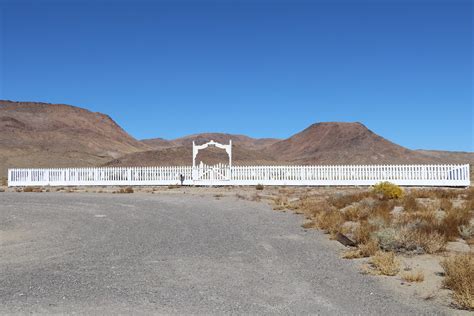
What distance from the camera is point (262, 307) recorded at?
5.90 meters

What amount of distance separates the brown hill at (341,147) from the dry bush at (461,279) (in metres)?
A: 85.2

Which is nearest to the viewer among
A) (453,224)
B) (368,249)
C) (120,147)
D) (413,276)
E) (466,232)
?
(413,276)

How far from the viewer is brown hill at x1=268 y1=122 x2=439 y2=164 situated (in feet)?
325

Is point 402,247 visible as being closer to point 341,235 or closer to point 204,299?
point 341,235

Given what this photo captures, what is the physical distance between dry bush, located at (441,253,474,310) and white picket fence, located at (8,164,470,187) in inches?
966

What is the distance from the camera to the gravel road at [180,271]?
19.6 ft

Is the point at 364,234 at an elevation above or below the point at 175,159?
below

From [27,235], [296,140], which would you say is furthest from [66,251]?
[296,140]

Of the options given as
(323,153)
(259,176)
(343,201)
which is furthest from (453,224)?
(323,153)

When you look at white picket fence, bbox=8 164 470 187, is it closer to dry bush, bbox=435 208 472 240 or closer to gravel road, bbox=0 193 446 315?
dry bush, bbox=435 208 472 240

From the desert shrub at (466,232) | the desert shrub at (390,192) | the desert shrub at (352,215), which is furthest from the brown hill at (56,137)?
the desert shrub at (466,232)

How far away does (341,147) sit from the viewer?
365ft

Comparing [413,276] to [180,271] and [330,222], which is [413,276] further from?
[330,222]

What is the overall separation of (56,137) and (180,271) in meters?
105
